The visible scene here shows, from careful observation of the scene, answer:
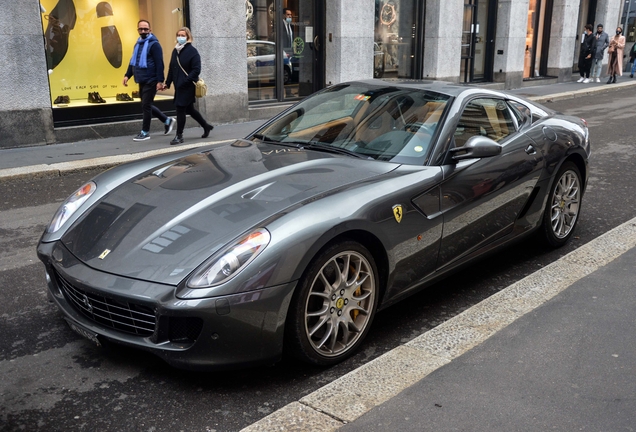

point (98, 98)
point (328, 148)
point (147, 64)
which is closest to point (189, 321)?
point (328, 148)

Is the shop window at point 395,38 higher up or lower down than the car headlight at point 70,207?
higher up

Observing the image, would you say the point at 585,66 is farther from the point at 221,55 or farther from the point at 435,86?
the point at 435,86

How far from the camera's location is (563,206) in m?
5.44

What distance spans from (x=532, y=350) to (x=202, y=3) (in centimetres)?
1100

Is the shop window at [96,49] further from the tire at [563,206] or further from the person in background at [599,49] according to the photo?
the person in background at [599,49]

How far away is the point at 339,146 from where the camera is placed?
439 cm

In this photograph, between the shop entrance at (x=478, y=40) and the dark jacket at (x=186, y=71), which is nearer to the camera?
the dark jacket at (x=186, y=71)

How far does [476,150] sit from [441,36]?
1522 cm

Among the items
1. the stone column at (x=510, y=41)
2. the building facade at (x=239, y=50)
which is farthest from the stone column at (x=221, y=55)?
the stone column at (x=510, y=41)

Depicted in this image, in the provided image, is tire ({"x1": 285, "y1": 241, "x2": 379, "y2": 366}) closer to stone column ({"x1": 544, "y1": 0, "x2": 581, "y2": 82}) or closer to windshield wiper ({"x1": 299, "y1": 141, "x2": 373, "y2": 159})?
windshield wiper ({"x1": 299, "y1": 141, "x2": 373, "y2": 159})

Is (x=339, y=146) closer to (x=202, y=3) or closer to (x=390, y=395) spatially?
(x=390, y=395)

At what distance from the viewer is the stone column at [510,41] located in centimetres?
2103

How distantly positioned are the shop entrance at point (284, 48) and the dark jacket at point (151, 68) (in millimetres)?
3653

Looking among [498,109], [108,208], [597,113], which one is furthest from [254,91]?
[108,208]
